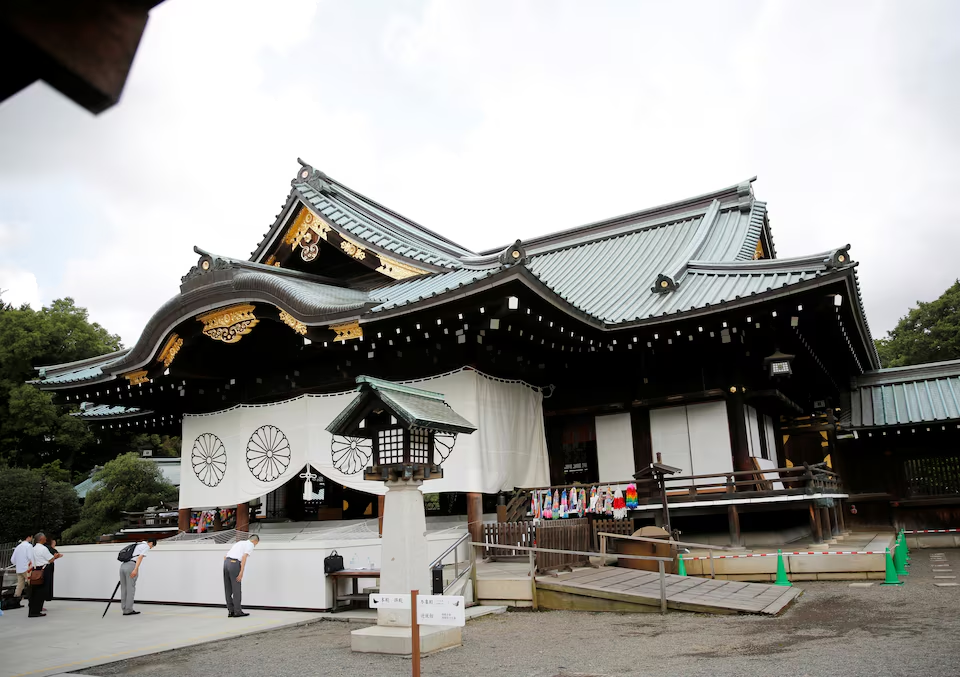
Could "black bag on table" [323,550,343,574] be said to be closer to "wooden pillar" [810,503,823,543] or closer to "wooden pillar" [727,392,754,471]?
"wooden pillar" [727,392,754,471]

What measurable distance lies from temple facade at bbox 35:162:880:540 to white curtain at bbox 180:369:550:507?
1.5 inches

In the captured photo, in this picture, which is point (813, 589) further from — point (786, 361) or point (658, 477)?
point (786, 361)

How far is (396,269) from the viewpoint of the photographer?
13.4 metres

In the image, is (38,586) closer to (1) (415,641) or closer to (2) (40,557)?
(2) (40,557)

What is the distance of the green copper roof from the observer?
298 inches

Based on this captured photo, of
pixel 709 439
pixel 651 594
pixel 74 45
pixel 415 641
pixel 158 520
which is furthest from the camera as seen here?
pixel 158 520

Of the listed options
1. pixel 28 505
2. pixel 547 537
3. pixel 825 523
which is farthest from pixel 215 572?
pixel 28 505

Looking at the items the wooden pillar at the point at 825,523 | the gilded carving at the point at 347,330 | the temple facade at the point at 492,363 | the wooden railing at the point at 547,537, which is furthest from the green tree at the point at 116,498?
the wooden pillar at the point at 825,523

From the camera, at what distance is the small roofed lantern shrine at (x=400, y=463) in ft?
23.7

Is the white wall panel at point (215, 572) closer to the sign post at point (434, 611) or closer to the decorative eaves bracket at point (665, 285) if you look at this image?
the sign post at point (434, 611)

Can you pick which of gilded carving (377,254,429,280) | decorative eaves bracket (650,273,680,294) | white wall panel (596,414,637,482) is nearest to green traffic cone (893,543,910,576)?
white wall panel (596,414,637,482)

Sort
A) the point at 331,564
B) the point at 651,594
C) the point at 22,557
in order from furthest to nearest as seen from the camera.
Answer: the point at 22,557, the point at 331,564, the point at 651,594

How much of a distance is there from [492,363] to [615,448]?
3194mm

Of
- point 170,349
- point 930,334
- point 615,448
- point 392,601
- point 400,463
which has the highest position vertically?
point 930,334
